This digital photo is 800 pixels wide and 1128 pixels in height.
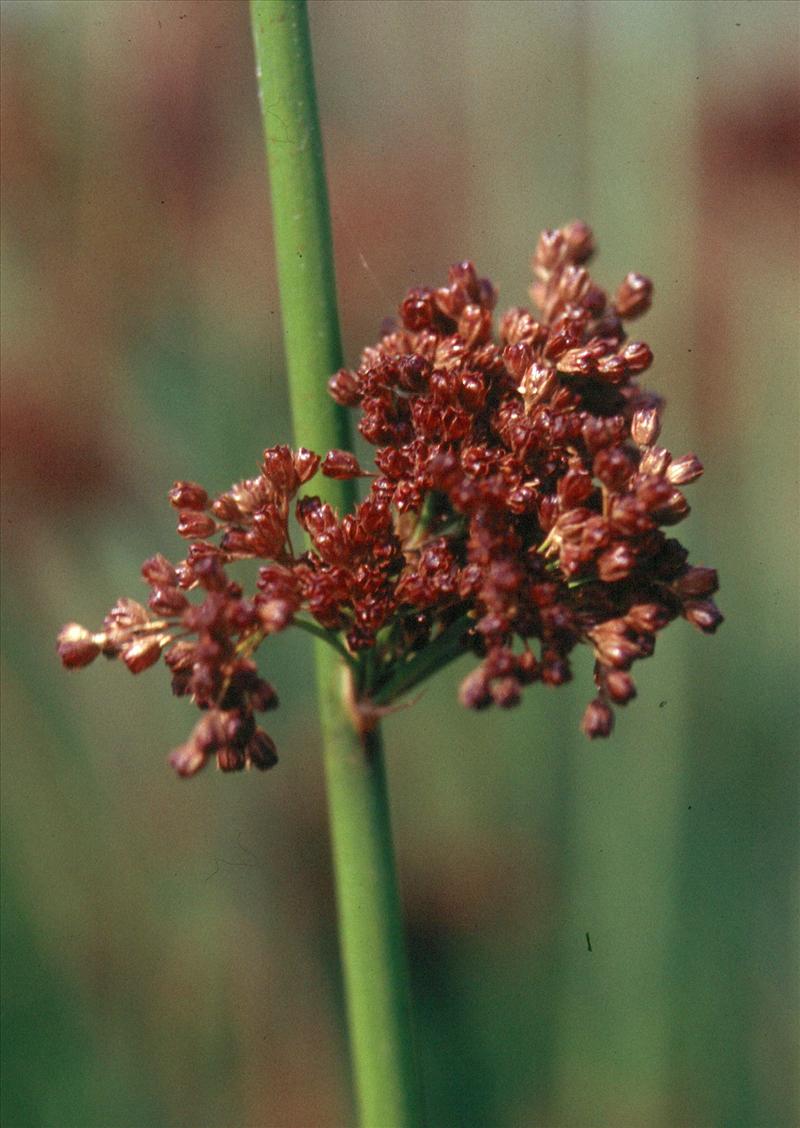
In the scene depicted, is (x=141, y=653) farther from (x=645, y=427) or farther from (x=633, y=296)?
(x=633, y=296)

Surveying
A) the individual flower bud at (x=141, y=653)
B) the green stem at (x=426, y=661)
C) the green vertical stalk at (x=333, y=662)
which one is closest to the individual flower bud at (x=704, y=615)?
the green stem at (x=426, y=661)

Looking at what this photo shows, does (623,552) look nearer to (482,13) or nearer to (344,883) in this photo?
(344,883)

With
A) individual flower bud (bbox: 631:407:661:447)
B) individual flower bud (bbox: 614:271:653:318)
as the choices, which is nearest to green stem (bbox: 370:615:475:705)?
individual flower bud (bbox: 631:407:661:447)

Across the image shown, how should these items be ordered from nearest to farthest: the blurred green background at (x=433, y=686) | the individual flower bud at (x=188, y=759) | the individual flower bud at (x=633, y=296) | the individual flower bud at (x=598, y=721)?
the individual flower bud at (x=188, y=759) < the individual flower bud at (x=598, y=721) < the individual flower bud at (x=633, y=296) < the blurred green background at (x=433, y=686)

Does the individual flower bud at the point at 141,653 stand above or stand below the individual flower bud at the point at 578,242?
below

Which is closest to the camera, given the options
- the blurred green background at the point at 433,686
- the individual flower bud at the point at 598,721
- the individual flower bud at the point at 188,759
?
the individual flower bud at the point at 188,759

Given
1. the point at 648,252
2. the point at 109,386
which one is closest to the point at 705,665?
the point at 648,252

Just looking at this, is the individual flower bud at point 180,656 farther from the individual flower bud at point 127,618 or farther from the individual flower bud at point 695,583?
the individual flower bud at point 695,583

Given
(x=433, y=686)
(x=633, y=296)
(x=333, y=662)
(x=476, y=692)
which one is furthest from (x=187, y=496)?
(x=433, y=686)
